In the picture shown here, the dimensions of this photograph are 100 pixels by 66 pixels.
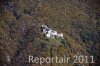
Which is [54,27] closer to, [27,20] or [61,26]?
[61,26]

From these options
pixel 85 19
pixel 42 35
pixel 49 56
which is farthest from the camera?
pixel 85 19

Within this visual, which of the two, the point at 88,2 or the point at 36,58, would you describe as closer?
the point at 36,58

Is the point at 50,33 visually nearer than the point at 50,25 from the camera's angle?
Yes

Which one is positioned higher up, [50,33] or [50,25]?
[50,25]

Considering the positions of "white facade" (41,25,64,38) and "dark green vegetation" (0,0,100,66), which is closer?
"dark green vegetation" (0,0,100,66)

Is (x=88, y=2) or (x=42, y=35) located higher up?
(x=88, y=2)

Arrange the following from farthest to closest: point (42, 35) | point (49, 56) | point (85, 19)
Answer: point (85, 19) → point (42, 35) → point (49, 56)

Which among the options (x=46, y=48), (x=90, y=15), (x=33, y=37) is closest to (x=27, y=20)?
(x=33, y=37)

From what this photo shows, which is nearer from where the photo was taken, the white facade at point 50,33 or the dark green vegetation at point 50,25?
the dark green vegetation at point 50,25
